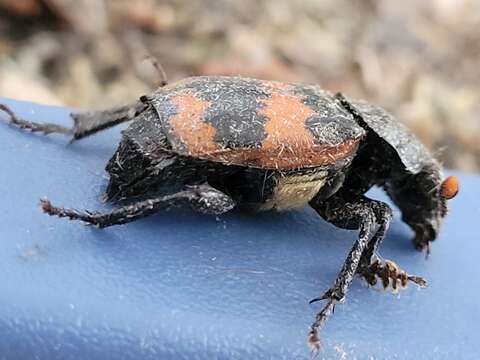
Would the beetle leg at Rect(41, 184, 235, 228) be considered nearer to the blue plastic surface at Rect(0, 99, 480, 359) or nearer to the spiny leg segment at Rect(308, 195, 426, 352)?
the blue plastic surface at Rect(0, 99, 480, 359)

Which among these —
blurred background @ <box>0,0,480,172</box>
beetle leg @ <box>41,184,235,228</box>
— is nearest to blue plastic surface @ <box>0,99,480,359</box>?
beetle leg @ <box>41,184,235,228</box>

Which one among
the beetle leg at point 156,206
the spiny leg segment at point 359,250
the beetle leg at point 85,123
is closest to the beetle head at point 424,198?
the spiny leg segment at point 359,250

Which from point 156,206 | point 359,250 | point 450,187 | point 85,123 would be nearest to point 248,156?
point 156,206

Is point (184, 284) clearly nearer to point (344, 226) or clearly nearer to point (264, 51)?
point (344, 226)

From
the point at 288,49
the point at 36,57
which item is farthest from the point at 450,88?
the point at 36,57

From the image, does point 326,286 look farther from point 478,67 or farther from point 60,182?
point 478,67

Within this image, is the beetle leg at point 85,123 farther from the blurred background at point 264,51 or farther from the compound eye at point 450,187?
the blurred background at point 264,51

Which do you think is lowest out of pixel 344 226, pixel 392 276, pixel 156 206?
pixel 156 206
